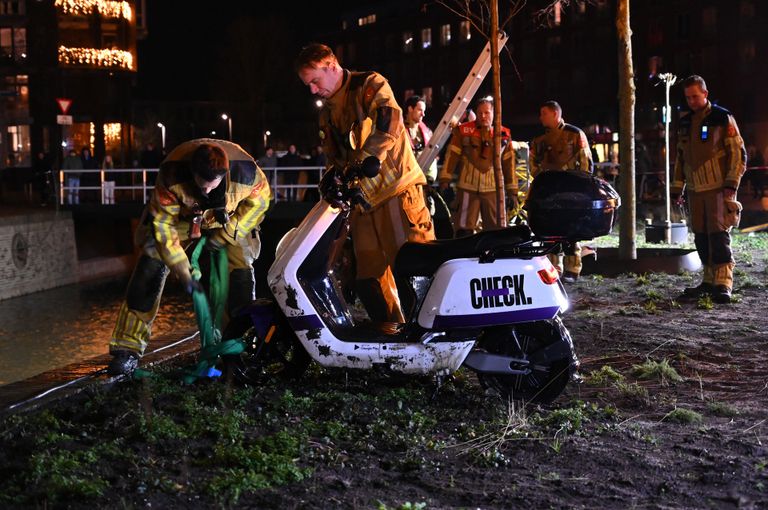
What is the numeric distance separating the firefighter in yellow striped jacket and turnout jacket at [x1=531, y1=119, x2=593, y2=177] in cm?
478

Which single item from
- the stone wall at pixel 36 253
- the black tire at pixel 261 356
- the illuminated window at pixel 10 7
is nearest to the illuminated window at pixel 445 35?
the illuminated window at pixel 10 7

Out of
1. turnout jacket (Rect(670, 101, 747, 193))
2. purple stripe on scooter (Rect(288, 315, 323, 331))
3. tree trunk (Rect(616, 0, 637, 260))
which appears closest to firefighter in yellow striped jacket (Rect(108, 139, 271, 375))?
purple stripe on scooter (Rect(288, 315, 323, 331))

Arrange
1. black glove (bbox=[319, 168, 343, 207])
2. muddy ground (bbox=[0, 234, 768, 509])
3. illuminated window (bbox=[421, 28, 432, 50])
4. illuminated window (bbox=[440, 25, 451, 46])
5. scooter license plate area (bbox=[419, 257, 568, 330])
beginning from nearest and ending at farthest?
1. muddy ground (bbox=[0, 234, 768, 509])
2. scooter license plate area (bbox=[419, 257, 568, 330])
3. black glove (bbox=[319, 168, 343, 207])
4. illuminated window (bbox=[440, 25, 451, 46])
5. illuminated window (bbox=[421, 28, 432, 50])

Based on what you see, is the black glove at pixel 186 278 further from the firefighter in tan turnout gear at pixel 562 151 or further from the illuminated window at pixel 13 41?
the illuminated window at pixel 13 41

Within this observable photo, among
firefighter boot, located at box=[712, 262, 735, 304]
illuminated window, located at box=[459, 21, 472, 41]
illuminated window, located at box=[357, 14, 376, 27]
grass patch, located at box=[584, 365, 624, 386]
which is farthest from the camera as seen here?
illuminated window, located at box=[357, 14, 376, 27]

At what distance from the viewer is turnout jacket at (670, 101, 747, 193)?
9008 mm

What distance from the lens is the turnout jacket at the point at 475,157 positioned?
36.8 ft

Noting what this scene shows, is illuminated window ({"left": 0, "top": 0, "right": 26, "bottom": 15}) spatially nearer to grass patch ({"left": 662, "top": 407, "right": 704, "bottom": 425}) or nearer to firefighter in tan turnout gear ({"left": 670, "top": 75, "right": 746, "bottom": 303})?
firefighter in tan turnout gear ({"left": 670, "top": 75, "right": 746, "bottom": 303})

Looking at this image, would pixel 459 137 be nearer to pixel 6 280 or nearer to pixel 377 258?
pixel 377 258

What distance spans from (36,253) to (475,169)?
949 centimetres

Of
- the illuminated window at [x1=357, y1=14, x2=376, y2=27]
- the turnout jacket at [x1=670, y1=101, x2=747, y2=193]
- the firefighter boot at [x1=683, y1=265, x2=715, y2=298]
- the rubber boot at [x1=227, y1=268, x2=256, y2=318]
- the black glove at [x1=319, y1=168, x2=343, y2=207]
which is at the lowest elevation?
the firefighter boot at [x1=683, y1=265, x2=715, y2=298]

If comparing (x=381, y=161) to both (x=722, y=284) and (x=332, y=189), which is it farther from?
(x=722, y=284)

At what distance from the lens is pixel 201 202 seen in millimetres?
5949

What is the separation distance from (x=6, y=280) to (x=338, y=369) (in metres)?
11.8
